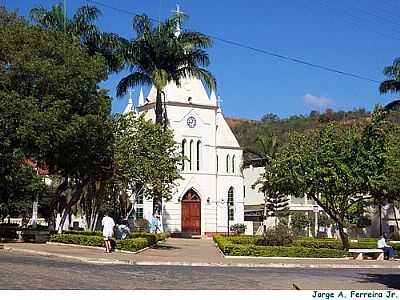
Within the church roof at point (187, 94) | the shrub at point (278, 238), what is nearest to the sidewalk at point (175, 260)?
the shrub at point (278, 238)

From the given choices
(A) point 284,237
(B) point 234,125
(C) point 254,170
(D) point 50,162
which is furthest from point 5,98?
(B) point 234,125

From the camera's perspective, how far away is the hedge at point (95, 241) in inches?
1089

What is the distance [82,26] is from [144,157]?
25.9 feet

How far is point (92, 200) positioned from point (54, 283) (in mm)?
29245

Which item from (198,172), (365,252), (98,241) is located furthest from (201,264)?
(198,172)

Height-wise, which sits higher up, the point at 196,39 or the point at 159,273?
the point at 196,39

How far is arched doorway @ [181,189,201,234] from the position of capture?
57219mm

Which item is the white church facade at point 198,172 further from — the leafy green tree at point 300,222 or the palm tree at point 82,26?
the palm tree at point 82,26

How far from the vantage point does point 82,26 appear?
1407 inches

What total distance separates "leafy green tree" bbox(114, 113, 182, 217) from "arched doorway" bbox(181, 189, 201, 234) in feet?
68.8

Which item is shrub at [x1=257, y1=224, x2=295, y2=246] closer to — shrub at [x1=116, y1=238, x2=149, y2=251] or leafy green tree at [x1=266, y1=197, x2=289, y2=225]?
shrub at [x1=116, y1=238, x2=149, y2=251]

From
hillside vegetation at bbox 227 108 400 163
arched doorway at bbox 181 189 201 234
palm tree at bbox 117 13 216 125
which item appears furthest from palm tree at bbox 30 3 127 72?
hillside vegetation at bbox 227 108 400 163

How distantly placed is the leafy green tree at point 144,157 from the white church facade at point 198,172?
20.1 meters

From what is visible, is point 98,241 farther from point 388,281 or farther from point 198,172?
point 198,172
